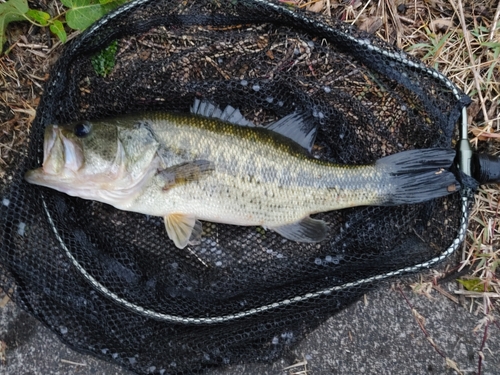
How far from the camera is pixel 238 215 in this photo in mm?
2379

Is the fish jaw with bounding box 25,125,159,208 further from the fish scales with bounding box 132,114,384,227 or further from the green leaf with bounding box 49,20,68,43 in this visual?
the green leaf with bounding box 49,20,68,43

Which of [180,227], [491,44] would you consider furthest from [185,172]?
[491,44]

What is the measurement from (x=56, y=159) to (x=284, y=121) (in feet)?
3.98

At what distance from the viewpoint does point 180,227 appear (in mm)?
2385

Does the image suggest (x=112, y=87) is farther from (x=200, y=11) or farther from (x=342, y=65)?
(x=342, y=65)

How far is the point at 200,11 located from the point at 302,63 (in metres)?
0.65

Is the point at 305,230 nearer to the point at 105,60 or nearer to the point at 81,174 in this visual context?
the point at 81,174

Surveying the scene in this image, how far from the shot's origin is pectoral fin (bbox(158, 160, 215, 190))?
7.39 feet

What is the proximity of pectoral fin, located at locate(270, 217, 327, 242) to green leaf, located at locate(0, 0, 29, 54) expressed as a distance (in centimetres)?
187

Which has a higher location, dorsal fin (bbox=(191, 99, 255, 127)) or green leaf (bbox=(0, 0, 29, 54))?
green leaf (bbox=(0, 0, 29, 54))

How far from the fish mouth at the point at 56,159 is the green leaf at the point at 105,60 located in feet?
1.53

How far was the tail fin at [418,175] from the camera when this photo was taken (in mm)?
2318

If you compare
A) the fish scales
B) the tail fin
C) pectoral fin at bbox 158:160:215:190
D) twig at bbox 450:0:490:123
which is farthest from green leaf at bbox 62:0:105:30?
twig at bbox 450:0:490:123

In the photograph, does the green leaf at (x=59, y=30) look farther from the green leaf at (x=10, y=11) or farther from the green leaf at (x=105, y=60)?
the green leaf at (x=105, y=60)
